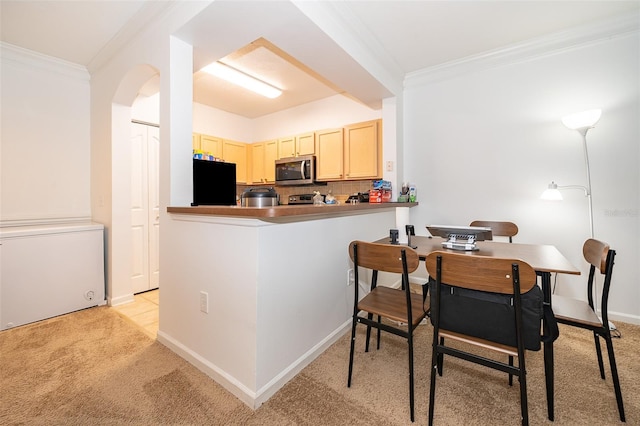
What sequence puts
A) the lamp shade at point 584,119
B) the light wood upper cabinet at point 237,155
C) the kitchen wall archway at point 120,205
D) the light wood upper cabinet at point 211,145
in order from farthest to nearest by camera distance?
the light wood upper cabinet at point 237,155, the light wood upper cabinet at point 211,145, the kitchen wall archway at point 120,205, the lamp shade at point 584,119

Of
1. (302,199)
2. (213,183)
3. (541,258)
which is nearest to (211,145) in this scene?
(302,199)

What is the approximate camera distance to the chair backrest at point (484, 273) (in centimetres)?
113

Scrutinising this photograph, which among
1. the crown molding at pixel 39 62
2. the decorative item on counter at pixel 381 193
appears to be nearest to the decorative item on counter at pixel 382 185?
the decorative item on counter at pixel 381 193

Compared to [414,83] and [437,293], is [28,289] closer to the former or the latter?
[437,293]

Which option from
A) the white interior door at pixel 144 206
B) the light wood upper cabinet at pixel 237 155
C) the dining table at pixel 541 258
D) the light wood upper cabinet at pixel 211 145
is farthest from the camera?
the light wood upper cabinet at pixel 237 155

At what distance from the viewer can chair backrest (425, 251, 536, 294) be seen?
113 cm

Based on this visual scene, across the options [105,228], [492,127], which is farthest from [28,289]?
[492,127]

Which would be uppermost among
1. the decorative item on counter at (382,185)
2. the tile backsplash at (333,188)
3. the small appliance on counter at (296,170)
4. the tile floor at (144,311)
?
the small appliance on counter at (296,170)

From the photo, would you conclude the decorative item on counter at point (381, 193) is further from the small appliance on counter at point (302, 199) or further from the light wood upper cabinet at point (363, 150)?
the small appliance on counter at point (302, 199)

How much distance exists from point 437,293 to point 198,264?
1463mm

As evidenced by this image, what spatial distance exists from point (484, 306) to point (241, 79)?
3.53 meters

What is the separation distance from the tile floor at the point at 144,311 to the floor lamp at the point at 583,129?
362 centimetres

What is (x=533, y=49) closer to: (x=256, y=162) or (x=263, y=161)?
(x=263, y=161)

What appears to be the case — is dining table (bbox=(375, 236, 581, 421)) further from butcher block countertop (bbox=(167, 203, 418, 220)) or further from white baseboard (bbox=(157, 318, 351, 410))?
white baseboard (bbox=(157, 318, 351, 410))
